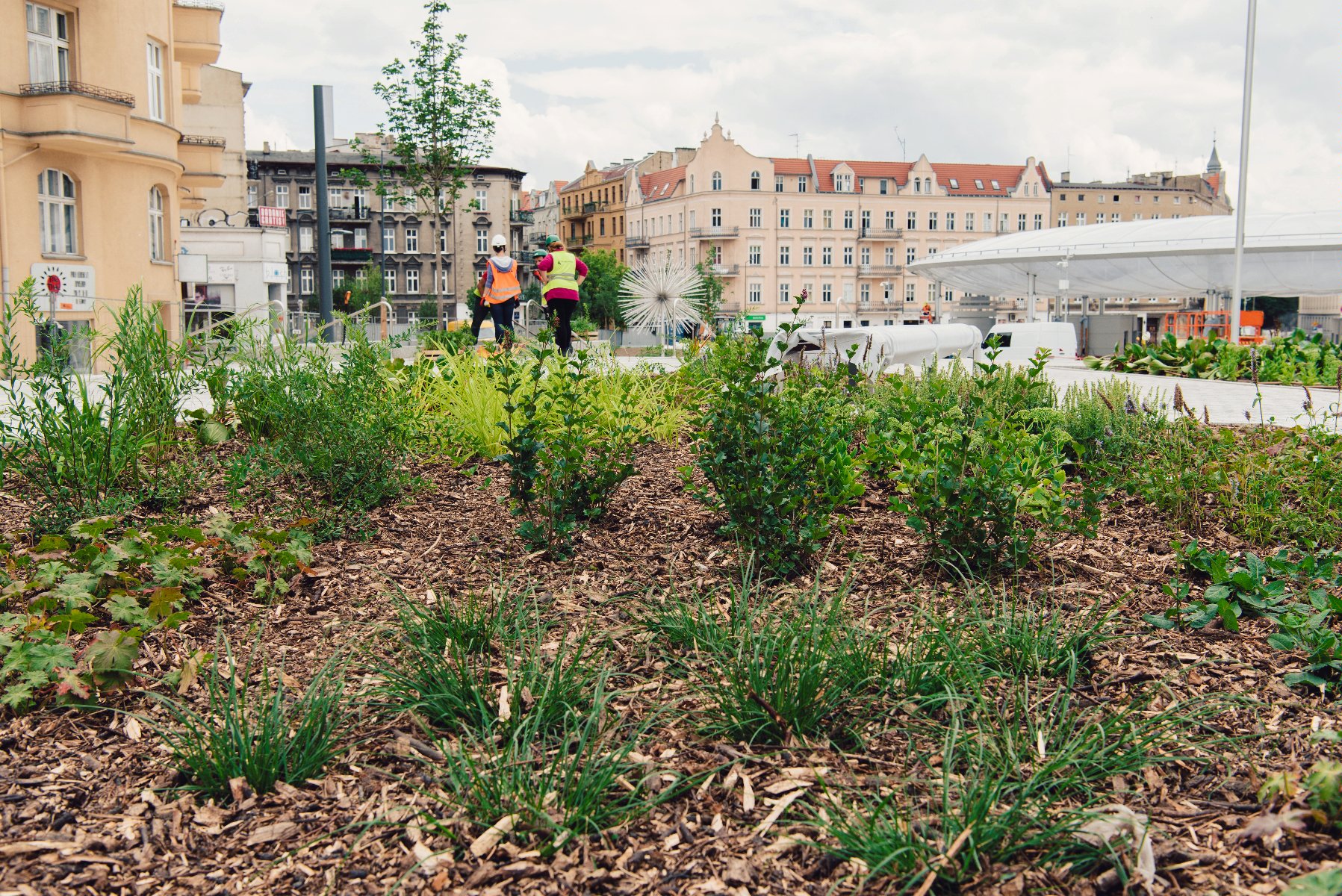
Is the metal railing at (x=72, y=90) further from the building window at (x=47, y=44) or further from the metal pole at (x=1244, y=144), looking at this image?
the metal pole at (x=1244, y=144)

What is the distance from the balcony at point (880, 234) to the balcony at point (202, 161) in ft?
249

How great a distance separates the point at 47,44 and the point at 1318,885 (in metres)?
22.5

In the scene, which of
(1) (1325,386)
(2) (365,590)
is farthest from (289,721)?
(1) (1325,386)

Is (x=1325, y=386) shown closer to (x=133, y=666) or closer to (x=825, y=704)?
(x=825, y=704)

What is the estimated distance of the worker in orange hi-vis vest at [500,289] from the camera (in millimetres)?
11609

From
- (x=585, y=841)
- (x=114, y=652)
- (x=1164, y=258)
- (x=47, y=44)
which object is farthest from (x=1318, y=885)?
(x=1164, y=258)

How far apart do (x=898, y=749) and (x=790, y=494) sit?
5.00ft

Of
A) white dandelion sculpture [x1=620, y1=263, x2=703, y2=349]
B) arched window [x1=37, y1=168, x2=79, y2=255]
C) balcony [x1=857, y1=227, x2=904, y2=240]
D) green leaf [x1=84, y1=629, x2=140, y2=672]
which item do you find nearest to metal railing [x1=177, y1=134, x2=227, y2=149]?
arched window [x1=37, y1=168, x2=79, y2=255]

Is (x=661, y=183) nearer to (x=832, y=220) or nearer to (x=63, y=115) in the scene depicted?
(x=832, y=220)

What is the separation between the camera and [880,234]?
9844cm

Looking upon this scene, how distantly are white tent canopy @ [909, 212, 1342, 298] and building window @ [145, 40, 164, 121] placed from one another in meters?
37.2

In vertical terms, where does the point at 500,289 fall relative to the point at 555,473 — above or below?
above

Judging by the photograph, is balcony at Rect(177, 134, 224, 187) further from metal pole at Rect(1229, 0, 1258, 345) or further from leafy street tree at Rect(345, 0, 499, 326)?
metal pole at Rect(1229, 0, 1258, 345)

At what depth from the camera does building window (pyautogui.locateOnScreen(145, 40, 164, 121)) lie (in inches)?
858
